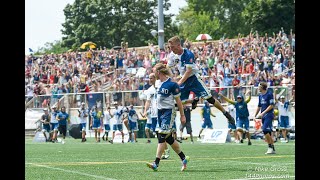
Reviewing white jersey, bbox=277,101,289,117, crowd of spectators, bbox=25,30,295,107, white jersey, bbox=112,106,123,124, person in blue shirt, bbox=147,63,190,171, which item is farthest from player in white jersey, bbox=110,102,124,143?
person in blue shirt, bbox=147,63,190,171

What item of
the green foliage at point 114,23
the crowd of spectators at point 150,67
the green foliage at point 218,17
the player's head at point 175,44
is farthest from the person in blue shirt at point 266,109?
the green foliage at point 114,23

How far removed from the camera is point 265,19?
69.0 m

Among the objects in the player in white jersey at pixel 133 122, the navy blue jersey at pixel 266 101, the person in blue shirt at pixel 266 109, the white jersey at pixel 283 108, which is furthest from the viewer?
the player in white jersey at pixel 133 122

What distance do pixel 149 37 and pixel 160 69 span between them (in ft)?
223

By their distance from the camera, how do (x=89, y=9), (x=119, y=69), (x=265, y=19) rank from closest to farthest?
(x=119, y=69) < (x=265, y=19) < (x=89, y=9)

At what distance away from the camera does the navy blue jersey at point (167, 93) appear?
12.3 meters

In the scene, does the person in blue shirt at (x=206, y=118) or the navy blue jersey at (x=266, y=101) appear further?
the person in blue shirt at (x=206, y=118)

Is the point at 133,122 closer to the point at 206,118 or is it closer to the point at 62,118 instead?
the point at 206,118

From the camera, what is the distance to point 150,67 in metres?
40.5

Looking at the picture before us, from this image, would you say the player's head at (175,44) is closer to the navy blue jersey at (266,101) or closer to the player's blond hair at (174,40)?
the player's blond hair at (174,40)

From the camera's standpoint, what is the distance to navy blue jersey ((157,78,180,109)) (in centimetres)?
1227

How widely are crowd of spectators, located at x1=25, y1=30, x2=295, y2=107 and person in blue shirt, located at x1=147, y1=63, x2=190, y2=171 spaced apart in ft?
46.6

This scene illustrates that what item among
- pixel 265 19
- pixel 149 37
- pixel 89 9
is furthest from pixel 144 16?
pixel 265 19
